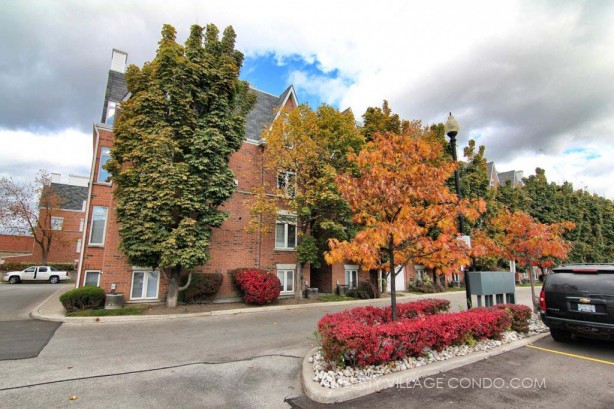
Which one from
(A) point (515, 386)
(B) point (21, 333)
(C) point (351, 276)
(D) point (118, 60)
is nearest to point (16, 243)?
(D) point (118, 60)

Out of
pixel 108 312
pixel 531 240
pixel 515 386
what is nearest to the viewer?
pixel 515 386

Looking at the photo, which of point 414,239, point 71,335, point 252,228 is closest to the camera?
point 414,239

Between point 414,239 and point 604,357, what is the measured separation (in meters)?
4.52

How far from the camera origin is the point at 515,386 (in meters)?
4.80

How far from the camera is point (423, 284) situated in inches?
899

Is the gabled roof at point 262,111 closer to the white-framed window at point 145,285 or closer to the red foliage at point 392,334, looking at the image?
the white-framed window at point 145,285

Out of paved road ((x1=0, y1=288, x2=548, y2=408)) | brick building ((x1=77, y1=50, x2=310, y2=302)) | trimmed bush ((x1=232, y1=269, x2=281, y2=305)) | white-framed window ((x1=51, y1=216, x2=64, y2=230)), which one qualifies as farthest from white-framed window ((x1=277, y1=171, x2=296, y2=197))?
white-framed window ((x1=51, y1=216, x2=64, y2=230))

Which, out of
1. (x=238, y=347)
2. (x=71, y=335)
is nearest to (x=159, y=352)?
(x=238, y=347)

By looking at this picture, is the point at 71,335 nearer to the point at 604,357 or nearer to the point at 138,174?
the point at 138,174

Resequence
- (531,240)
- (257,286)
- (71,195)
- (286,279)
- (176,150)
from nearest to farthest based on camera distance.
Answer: (531,240), (176,150), (257,286), (286,279), (71,195)

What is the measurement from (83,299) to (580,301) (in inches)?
631

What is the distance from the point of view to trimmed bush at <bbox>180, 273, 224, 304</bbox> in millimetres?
13953

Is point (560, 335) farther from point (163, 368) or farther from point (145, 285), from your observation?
point (145, 285)

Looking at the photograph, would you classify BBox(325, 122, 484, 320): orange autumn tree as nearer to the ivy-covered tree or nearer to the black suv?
the black suv
